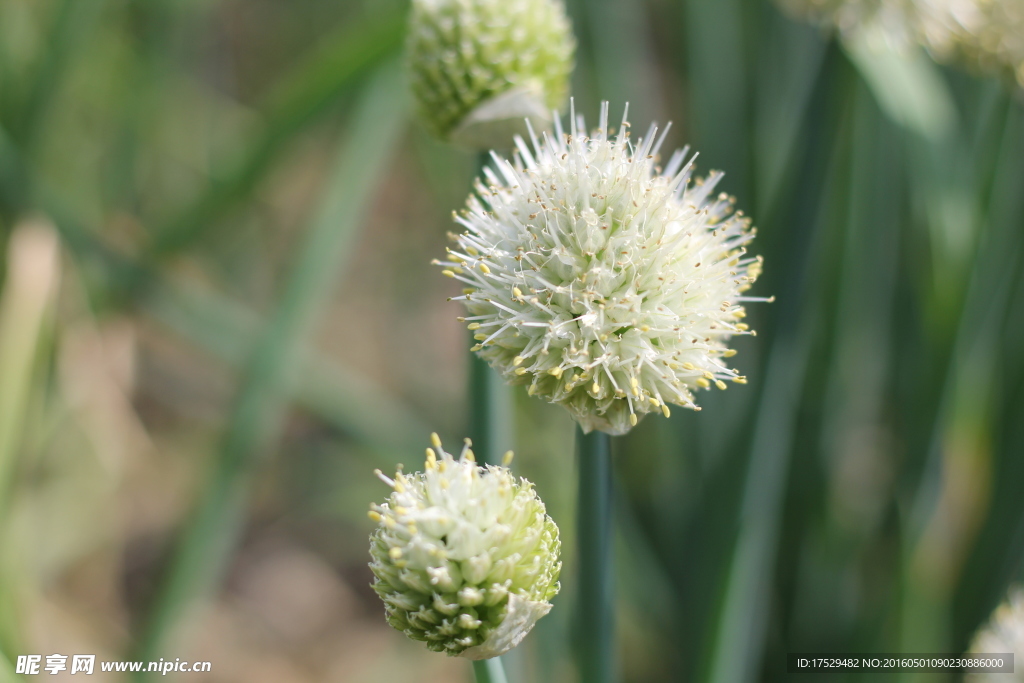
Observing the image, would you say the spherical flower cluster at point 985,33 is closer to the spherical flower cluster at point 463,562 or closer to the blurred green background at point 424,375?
the blurred green background at point 424,375

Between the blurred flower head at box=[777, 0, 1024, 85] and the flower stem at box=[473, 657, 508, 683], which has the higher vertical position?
the blurred flower head at box=[777, 0, 1024, 85]

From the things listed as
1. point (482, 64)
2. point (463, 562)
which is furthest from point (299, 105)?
point (463, 562)

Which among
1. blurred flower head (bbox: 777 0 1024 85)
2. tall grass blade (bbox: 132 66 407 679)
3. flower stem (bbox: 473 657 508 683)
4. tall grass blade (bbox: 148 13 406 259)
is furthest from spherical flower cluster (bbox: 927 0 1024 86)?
flower stem (bbox: 473 657 508 683)

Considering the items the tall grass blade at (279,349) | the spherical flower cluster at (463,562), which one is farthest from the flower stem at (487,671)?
the tall grass blade at (279,349)

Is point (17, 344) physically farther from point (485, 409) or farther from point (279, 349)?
point (485, 409)

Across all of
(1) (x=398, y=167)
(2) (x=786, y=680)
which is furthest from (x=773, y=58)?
(1) (x=398, y=167)

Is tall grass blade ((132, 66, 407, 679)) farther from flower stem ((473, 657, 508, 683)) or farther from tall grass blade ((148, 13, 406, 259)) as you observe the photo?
flower stem ((473, 657, 508, 683))
